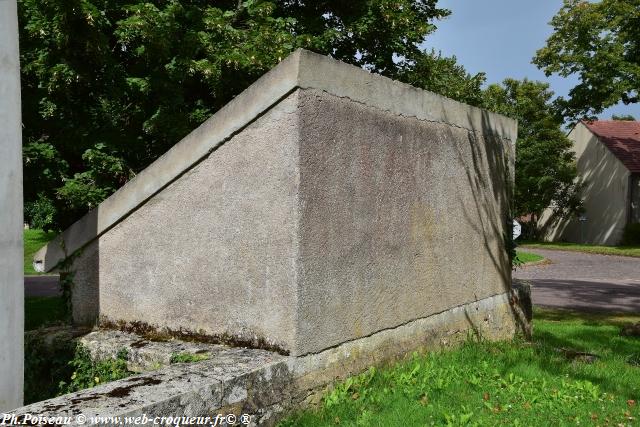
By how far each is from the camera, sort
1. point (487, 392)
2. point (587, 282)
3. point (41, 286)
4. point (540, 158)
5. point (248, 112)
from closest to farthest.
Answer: point (248, 112) → point (487, 392) → point (587, 282) → point (41, 286) → point (540, 158)

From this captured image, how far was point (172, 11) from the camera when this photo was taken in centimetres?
782

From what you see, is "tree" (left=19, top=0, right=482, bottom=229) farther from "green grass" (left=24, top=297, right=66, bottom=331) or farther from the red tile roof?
the red tile roof

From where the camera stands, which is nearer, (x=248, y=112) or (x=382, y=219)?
(x=248, y=112)

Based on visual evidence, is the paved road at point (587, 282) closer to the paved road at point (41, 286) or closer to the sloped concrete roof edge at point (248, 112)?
the sloped concrete roof edge at point (248, 112)

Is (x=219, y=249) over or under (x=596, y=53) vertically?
under

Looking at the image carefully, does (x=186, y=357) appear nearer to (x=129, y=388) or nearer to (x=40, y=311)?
(x=129, y=388)

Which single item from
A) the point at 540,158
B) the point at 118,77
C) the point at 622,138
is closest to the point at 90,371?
the point at 118,77

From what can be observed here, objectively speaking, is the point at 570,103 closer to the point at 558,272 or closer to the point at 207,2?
the point at 558,272

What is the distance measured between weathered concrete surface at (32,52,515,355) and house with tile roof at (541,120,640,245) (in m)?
30.1

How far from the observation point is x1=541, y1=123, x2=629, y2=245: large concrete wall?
31.8 m

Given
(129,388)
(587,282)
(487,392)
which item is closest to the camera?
(129,388)

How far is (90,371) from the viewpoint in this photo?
4.45 metres

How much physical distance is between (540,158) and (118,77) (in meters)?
28.4

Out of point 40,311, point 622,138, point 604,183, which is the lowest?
point 40,311
